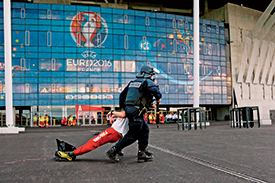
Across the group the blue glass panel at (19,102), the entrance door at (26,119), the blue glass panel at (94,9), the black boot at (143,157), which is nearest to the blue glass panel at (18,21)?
the blue glass panel at (94,9)

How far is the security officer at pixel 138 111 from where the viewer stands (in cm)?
478

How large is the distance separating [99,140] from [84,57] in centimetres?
3876

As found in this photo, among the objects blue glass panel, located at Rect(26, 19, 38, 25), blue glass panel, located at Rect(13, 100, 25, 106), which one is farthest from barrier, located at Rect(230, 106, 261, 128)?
blue glass panel, located at Rect(26, 19, 38, 25)

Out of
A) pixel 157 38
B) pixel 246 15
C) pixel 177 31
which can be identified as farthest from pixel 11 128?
pixel 246 15

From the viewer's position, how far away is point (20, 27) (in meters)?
41.3

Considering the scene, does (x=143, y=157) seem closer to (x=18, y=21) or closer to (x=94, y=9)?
(x=18, y=21)

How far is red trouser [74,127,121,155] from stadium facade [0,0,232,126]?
3735 cm

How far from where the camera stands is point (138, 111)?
4.82 m

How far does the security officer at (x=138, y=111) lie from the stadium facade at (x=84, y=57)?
123ft

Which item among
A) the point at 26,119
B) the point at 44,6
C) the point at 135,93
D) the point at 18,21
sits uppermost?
the point at 44,6

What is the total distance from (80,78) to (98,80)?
8.47 ft

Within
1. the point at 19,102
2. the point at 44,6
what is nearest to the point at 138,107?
the point at 19,102

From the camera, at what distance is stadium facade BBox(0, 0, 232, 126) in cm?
4122

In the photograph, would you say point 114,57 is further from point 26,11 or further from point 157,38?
point 26,11
